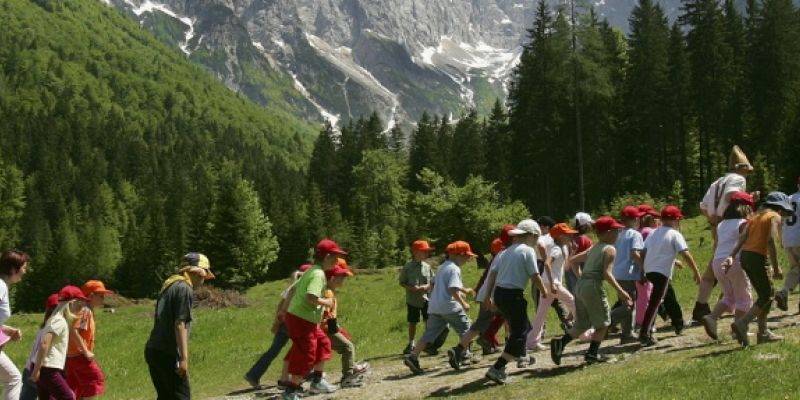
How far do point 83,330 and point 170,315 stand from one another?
2.77 metres

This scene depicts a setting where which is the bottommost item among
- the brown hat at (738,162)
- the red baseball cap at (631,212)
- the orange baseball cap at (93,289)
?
the orange baseball cap at (93,289)

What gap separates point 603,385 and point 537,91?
5284cm

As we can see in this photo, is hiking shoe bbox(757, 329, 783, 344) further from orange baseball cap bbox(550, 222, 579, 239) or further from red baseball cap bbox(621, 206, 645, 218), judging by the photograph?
orange baseball cap bbox(550, 222, 579, 239)

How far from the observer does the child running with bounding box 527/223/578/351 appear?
13023mm

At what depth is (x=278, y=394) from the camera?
1314 cm

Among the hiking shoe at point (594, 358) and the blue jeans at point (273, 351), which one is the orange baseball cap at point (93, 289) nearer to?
the blue jeans at point (273, 351)

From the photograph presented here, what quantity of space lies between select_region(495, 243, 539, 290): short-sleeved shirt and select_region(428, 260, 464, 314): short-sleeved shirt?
2.17 metres

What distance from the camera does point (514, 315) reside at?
1070 cm

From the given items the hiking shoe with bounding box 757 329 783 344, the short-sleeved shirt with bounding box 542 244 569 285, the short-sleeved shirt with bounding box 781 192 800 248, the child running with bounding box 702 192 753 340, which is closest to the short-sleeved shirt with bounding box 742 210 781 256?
the child running with bounding box 702 192 753 340

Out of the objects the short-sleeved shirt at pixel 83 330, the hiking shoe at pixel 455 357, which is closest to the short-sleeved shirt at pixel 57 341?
the short-sleeved shirt at pixel 83 330

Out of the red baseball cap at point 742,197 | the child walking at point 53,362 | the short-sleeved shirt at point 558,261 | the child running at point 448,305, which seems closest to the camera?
the child walking at point 53,362

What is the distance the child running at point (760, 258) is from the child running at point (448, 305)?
446 cm

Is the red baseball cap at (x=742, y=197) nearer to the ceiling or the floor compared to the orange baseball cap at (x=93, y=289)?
nearer to the ceiling

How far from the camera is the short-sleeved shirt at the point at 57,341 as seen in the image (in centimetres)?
968
